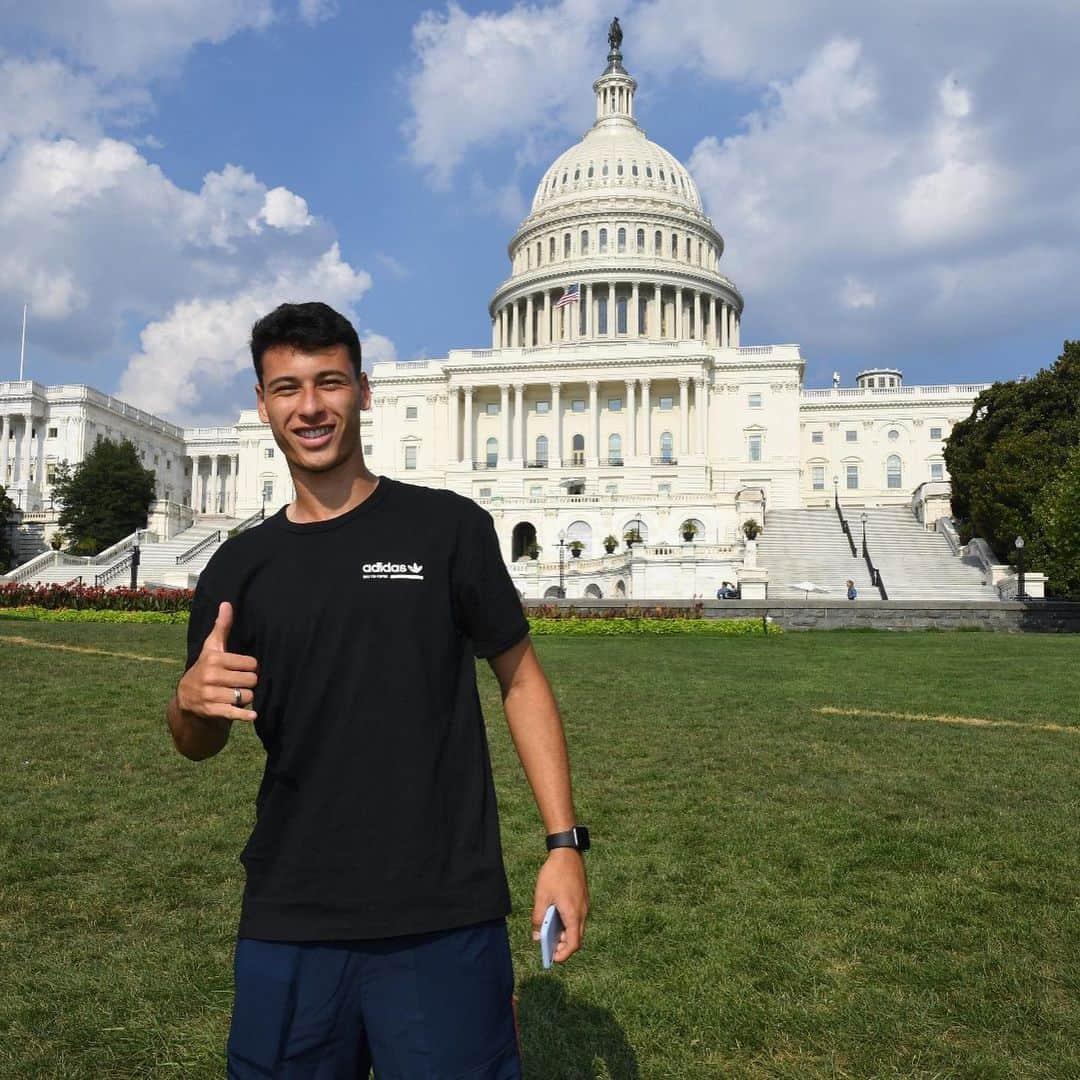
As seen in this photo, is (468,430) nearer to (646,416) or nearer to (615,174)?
(646,416)

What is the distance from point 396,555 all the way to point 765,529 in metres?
62.3

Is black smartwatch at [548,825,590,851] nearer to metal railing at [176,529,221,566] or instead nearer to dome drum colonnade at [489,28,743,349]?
metal railing at [176,529,221,566]

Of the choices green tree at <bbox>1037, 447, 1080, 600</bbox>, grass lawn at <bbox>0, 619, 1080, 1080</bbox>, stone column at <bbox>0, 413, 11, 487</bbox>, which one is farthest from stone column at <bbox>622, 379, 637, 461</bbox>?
grass lawn at <bbox>0, 619, 1080, 1080</bbox>

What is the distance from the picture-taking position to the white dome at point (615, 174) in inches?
4151

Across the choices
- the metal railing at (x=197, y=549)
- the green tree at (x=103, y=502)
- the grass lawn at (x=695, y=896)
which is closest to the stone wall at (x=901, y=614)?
the grass lawn at (x=695, y=896)

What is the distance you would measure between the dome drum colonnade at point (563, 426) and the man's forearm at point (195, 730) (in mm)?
82874

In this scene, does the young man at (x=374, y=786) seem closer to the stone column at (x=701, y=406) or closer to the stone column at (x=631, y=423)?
the stone column at (x=631, y=423)

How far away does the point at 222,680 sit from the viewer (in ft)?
9.49

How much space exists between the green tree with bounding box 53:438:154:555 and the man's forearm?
8073cm

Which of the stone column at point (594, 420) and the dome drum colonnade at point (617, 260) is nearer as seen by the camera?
the stone column at point (594, 420)

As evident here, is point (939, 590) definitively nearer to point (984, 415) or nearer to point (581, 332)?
point (984, 415)

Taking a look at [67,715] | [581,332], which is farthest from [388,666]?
[581,332]

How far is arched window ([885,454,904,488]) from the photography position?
9650 centimetres

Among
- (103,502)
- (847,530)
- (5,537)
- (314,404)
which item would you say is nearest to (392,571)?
(314,404)
